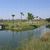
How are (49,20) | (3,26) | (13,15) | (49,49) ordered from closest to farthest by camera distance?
(49,49), (3,26), (13,15), (49,20)

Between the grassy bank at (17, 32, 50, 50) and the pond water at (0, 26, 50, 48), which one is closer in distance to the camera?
the grassy bank at (17, 32, 50, 50)

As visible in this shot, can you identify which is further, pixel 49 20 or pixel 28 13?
pixel 49 20

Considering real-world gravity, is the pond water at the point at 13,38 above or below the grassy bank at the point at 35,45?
below

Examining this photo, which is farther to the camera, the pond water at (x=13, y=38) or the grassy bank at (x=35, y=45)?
the pond water at (x=13, y=38)

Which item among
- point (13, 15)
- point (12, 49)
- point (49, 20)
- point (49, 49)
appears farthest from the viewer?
point (49, 20)

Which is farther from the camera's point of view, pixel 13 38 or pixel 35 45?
pixel 13 38

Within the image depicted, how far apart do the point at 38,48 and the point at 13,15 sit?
73.9 m

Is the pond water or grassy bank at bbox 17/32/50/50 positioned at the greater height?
grassy bank at bbox 17/32/50/50

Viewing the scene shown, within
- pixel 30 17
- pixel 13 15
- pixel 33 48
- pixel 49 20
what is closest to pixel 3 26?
pixel 13 15

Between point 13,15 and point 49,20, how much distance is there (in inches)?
1135

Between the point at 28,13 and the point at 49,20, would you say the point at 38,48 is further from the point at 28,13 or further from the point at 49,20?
the point at 49,20

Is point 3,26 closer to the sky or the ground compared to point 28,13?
closer to the ground

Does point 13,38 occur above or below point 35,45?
below

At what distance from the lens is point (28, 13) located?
3647 inches
